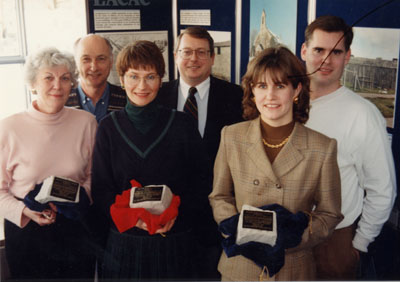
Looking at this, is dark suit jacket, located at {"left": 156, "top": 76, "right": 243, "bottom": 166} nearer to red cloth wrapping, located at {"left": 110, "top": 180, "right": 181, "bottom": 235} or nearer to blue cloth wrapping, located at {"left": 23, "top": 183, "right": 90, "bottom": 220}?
red cloth wrapping, located at {"left": 110, "top": 180, "right": 181, "bottom": 235}

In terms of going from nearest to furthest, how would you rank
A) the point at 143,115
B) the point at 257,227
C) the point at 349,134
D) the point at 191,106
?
the point at 257,227
the point at 349,134
the point at 143,115
the point at 191,106

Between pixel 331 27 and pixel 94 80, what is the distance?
2.96 feet

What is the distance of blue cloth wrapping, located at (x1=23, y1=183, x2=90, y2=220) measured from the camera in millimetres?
1509

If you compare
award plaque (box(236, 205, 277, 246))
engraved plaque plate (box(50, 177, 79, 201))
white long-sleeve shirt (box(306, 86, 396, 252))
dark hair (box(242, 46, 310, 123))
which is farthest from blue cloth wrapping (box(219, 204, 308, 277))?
engraved plaque plate (box(50, 177, 79, 201))

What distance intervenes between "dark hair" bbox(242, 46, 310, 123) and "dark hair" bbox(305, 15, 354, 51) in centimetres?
16

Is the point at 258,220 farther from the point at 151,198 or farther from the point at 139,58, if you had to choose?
the point at 139,58

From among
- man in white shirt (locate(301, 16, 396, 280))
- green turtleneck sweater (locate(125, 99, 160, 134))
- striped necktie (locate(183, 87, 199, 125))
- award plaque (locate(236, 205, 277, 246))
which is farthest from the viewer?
striped necktie (locate(183, 87, 199, 125))

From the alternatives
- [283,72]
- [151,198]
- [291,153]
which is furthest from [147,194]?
[283,72]

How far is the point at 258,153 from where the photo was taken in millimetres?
1422

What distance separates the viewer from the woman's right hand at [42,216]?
1554mm

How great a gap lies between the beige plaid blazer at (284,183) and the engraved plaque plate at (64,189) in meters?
0.50

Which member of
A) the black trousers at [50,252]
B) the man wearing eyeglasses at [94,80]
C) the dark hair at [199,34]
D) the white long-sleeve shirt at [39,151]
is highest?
the dark hair at [199,34]

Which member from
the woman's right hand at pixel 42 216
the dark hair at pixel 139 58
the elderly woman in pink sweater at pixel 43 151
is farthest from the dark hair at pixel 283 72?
the woman's right hand at pixel 42 216

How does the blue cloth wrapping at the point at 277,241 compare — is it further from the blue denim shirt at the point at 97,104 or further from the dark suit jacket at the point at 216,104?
the blue denim shirt at the point at 97,104
